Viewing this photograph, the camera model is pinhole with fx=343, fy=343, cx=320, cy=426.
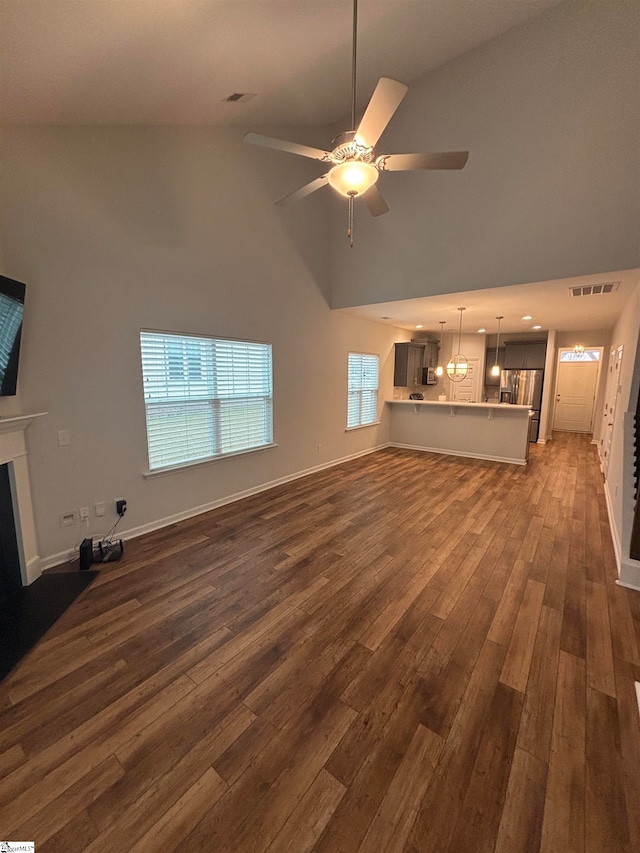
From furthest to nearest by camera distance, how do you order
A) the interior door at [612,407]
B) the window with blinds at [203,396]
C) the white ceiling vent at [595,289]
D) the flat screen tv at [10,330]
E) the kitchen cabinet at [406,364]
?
the kitchen cabinet at [406,364] < the interior door at [612,407] < the white ceiling vent at [595,289] < the window with blinds at [203,396] < the flat screen tv at [10,330]

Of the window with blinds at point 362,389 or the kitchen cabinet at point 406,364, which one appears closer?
the window with blinds at point 362,389

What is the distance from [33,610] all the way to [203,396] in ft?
7.60

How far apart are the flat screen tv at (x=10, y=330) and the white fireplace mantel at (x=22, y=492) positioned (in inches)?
10.1

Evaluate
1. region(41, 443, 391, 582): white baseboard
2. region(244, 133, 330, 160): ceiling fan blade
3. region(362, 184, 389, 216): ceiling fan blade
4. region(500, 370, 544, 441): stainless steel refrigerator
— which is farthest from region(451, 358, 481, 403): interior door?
region(244, 133, 330, 160): ceiling fan blade

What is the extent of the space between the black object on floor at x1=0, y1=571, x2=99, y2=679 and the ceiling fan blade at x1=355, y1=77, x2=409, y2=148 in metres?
3.48

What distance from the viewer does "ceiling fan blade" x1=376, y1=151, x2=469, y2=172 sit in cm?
198

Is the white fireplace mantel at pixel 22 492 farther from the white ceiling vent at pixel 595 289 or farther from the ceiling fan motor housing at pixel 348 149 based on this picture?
the white ceiling vent at pixel 595 289

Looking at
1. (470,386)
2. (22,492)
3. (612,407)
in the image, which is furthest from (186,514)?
(470,386)

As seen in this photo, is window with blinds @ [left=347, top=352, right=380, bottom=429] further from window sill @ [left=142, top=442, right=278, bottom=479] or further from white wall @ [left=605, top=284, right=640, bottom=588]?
white wall @ [left=605, top=284, right=640, bottom=588]

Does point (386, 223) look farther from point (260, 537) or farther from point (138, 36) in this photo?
point (260, 537)

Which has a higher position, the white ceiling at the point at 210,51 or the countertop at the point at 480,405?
the white ceiling at the point at 210,51

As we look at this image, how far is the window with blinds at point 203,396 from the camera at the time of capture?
3.49 m

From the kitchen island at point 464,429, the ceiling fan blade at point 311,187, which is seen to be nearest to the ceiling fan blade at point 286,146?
the ceiling fan blade at point 311,187

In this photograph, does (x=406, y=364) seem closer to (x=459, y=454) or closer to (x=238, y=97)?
(x=459, y=454)
